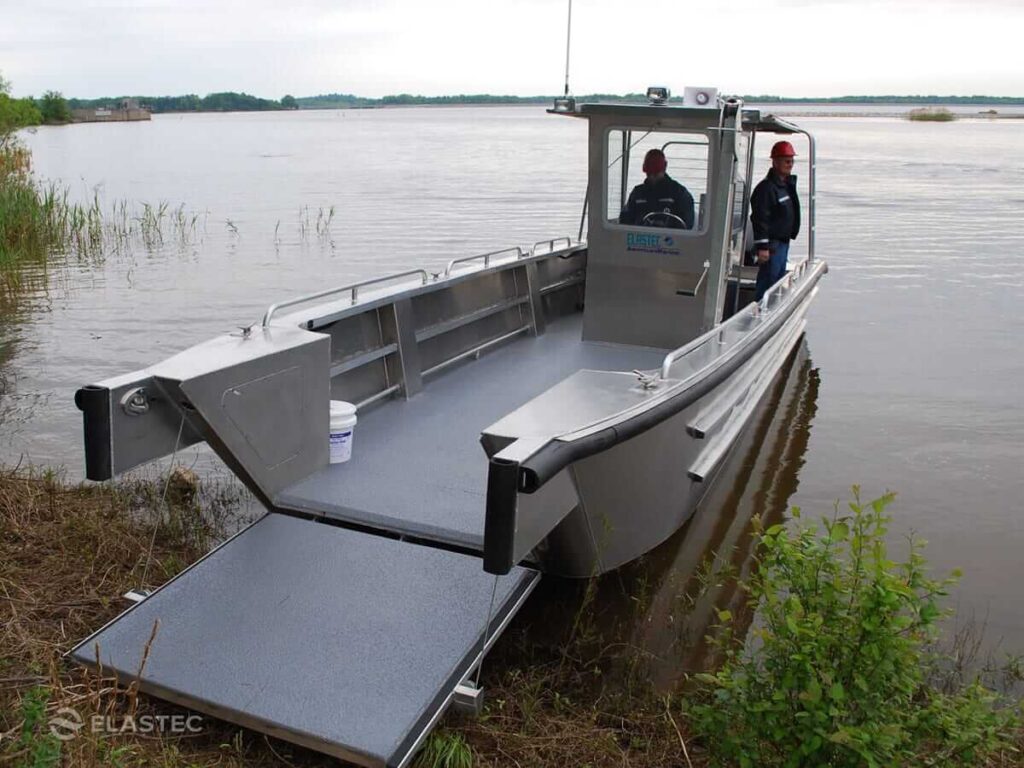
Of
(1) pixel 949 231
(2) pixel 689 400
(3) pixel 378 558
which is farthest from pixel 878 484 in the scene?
(1) pixel 949 231

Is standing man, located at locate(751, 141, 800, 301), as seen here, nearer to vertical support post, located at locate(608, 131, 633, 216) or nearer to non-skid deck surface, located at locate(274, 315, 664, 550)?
vertical support post, located at locate(608, 131, 633, 216)

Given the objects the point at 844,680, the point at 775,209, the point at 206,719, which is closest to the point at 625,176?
the point at 775,209

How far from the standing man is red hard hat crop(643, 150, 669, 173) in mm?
1188

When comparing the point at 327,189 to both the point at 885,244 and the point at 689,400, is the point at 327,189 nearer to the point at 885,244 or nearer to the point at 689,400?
the point at 885,244

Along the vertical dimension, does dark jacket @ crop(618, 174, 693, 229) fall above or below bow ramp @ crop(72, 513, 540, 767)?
above

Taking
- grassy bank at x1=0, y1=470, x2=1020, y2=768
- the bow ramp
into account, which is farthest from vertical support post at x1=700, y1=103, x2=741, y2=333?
the bow ramp

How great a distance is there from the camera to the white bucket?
4.57m

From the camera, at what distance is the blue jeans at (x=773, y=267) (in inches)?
288

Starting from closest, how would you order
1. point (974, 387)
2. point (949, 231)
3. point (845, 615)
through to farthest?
1. point (845, 615)
2. point (974, 387)
3. point (949, 231)

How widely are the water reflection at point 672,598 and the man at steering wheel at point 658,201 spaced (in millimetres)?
1885

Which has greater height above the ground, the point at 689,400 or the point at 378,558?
the point at 689,400

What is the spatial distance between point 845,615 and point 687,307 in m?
3.95

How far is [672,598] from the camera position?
5016 mm

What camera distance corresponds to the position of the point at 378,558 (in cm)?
390
